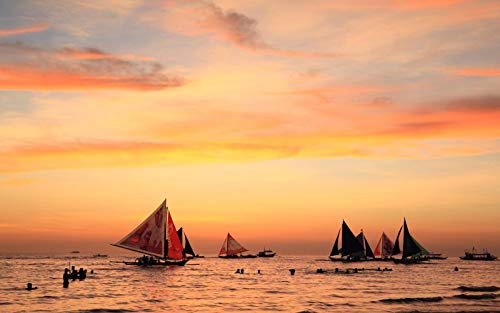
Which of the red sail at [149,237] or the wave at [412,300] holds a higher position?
the red sail at [149,237]

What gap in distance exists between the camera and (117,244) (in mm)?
100125

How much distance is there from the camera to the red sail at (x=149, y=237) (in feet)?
334

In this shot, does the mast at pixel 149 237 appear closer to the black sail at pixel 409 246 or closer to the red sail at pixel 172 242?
the red sail at pixel 172 242

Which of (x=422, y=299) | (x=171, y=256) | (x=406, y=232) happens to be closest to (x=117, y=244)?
(x=171, y=256)

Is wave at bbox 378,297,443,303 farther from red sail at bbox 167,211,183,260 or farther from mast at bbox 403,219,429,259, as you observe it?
mast at bbox 403,219,429,259

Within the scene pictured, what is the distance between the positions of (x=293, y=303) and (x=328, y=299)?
5.79 meters

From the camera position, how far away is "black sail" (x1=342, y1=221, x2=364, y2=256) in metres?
139

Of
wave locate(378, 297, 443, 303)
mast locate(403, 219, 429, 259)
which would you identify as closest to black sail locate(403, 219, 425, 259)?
mast locate(403, 219, 429, 259)

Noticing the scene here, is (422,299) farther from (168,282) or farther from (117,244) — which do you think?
(117,244)

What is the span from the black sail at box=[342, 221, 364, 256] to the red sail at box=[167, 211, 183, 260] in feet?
147

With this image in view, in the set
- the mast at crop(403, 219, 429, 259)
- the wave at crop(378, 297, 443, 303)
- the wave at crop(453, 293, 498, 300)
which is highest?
the mast at crop(403, 219, 429, 259)

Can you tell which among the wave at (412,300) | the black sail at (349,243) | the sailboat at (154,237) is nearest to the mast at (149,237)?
the sailboat at (154,237)

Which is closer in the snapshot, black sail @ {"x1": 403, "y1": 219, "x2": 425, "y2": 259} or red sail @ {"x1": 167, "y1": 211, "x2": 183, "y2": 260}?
red sail @ {"x1": 167, "y1": 211, "x2": 183, "y2": 260}

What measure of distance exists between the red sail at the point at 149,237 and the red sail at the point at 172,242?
2.92 m
